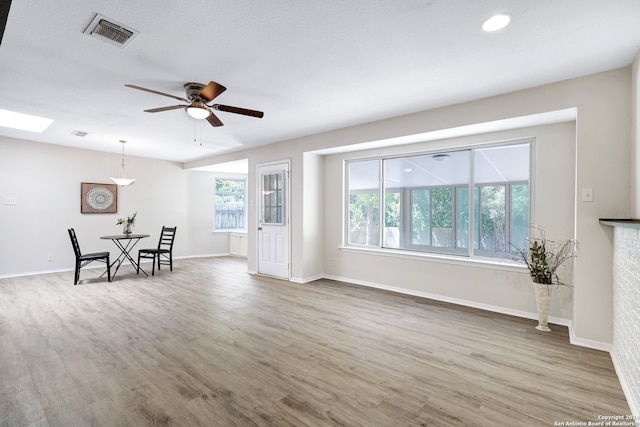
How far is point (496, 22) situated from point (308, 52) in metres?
1.36

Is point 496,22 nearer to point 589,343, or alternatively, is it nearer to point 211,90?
point 211,90

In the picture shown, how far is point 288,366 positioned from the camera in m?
2.43

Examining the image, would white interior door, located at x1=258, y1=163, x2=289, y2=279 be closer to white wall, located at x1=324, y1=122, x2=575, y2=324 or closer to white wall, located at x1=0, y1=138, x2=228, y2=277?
white wall, located at x1=324, y1=122, x2=575, y2=324

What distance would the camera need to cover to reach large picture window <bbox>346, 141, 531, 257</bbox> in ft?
12.3

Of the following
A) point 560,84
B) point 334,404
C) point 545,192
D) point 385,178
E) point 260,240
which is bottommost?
point 334,404

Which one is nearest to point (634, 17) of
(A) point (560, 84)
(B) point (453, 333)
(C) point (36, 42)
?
(A) point (560, 84)

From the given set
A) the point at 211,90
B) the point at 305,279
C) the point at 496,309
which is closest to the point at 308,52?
the point at 211,90

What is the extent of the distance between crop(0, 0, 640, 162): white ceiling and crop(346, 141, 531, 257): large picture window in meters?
1.06

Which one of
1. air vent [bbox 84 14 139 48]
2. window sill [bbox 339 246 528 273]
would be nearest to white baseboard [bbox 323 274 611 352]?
window sill [bbox 339 246 528 273]

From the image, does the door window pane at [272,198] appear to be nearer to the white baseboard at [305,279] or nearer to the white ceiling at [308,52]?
the white baseboard at [305,279]

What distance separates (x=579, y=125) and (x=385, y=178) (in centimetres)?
258

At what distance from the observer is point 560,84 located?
290cm

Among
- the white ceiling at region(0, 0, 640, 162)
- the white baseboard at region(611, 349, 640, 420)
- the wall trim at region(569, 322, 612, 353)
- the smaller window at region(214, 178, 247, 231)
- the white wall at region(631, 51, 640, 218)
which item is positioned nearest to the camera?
the white baseboard at region(611, 349, 640, 420)

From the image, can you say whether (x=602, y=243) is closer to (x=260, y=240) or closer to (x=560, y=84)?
(x=560, y=84)
